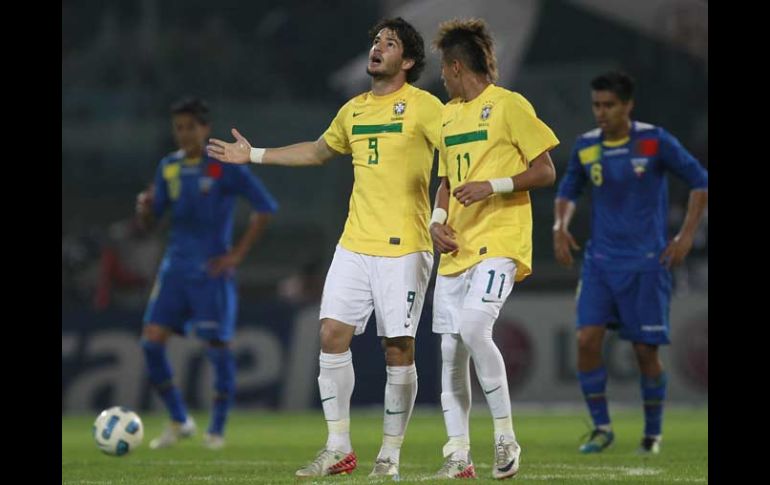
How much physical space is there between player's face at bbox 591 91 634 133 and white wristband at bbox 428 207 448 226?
257 cm

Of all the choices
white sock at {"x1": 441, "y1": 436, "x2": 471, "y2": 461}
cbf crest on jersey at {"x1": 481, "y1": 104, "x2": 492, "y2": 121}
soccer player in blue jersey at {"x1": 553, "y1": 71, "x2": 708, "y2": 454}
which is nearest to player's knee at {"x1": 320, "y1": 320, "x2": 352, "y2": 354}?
white sock at {"x1": 441, "y1": 436, "x2": 471, "y2": 461}

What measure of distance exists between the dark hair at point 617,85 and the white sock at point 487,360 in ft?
9.77

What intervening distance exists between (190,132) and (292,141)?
26.6 ft

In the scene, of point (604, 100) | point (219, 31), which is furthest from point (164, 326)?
point (219, 31)

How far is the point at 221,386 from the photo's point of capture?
31.4 feet

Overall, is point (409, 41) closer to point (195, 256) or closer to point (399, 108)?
point (399, 108)

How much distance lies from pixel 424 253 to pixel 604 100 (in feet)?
8.53

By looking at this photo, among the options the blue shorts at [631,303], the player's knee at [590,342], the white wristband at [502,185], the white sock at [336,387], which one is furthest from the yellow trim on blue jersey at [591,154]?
the white sock at [336,387]

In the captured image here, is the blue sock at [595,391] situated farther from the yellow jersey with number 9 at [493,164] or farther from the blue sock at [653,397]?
the yellow jersey with number 9 at [493,164]

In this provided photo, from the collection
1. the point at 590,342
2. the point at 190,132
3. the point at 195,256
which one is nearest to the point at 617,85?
the point at 590,342

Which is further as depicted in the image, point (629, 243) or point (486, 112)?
point (629, 243)

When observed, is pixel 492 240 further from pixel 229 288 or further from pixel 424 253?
pixel 229 288

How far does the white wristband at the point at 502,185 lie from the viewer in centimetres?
584

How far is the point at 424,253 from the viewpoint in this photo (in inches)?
251
